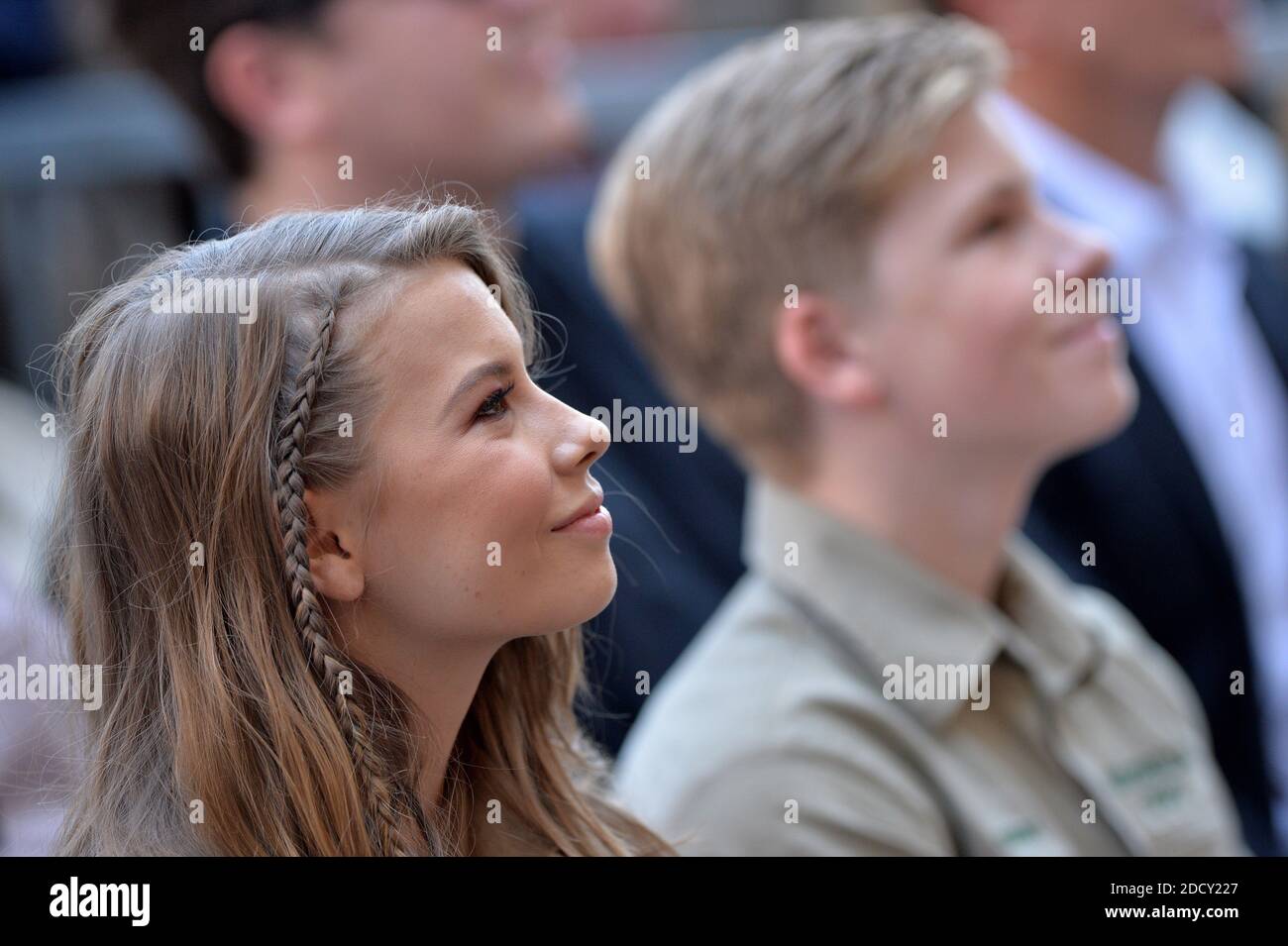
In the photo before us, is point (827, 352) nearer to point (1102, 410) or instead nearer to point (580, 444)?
point (1102, 410)

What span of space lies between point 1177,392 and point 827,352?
31.5 inches

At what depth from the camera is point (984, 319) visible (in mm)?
1208

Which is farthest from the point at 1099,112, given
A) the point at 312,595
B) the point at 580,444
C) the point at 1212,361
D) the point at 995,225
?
the point at 312,595

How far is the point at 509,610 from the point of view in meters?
0.74

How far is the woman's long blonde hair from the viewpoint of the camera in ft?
2.41

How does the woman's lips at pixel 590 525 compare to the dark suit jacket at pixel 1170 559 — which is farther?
the dark suit jacket at pixel 1170 559

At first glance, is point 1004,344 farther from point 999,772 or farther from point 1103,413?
point 999,772

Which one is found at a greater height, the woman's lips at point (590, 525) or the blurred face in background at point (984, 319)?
A: the blurred face in background at point (984, 319)

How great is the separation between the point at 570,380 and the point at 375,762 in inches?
39.5

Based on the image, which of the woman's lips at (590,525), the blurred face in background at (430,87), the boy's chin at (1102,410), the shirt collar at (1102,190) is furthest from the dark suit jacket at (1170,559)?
the woman's lips at (590,525)

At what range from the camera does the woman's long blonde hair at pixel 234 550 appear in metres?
0.73

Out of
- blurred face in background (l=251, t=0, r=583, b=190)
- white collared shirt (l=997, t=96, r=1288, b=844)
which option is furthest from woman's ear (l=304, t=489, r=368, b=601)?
white collared shirt (l=997, t=96, r=1288, b=844)

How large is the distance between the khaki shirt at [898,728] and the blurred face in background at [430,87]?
525 mm

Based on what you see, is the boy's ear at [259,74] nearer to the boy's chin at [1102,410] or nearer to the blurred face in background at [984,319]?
the blurred face in background at [984,319]
